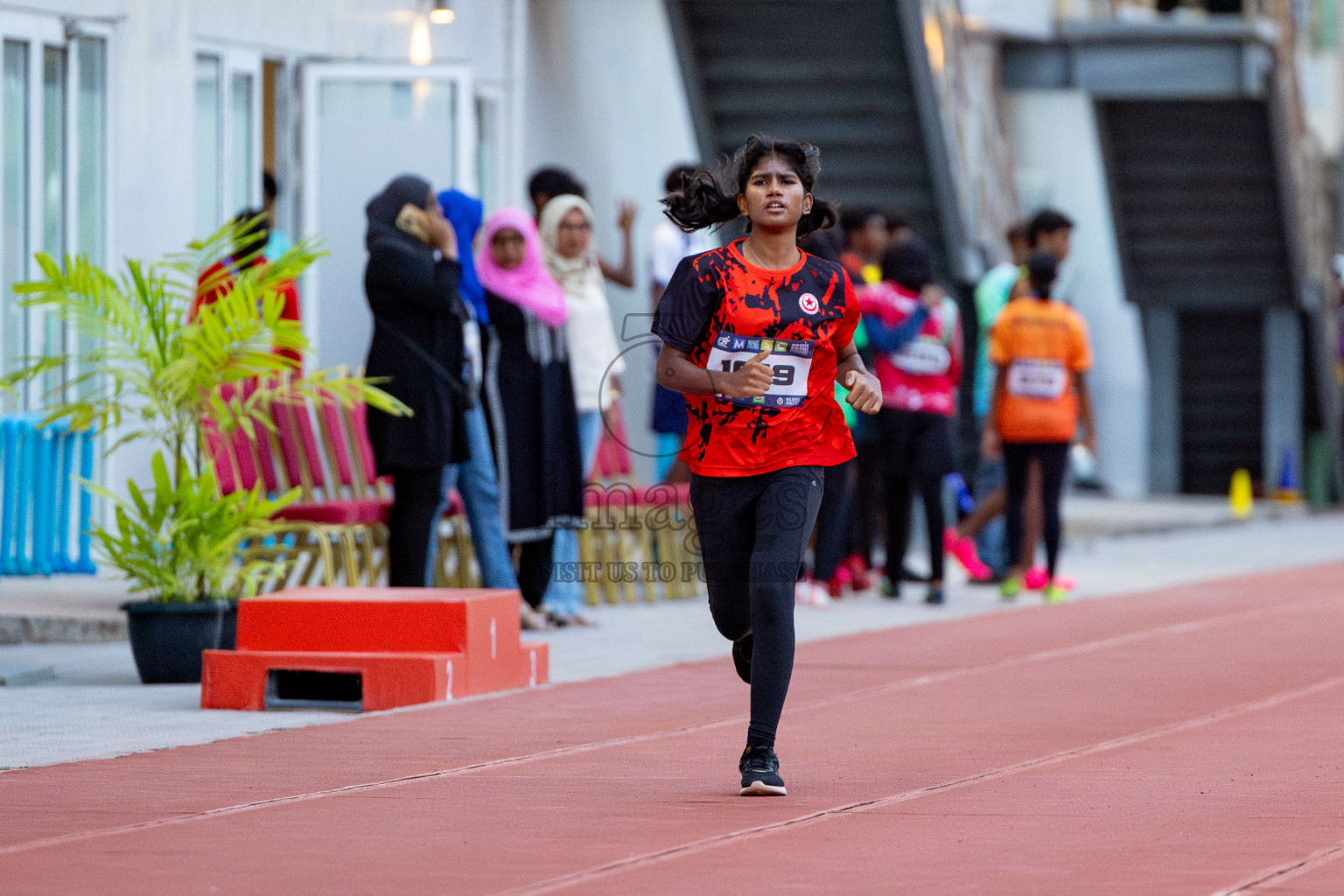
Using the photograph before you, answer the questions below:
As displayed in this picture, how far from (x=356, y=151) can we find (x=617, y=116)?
3.98 m

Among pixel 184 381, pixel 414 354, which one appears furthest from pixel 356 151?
pixel 184 381

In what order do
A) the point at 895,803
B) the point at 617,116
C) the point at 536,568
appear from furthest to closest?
the point at 617,116, the point at 536,568, the point at 895,803

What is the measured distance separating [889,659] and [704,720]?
2.20 m

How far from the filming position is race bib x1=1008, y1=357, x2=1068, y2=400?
1341 cm

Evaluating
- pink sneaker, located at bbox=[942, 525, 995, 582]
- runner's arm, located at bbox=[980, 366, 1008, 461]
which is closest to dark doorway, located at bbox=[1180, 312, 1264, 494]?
pink sneaker, located at bbox=[942, 525, 995, 582]

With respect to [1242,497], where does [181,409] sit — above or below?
above

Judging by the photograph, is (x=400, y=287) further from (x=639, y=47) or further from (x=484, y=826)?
(x=639, y=47)

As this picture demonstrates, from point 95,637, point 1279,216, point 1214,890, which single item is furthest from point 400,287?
point 1279,216

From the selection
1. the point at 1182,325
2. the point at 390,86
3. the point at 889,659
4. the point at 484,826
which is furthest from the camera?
the point at 1182,325

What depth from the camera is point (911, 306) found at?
13.3 metres

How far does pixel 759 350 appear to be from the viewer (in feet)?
22.6

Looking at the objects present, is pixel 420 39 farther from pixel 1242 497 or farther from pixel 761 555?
pixel 1242 497

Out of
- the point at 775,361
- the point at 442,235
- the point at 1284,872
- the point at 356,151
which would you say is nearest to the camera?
the point at 1284,872

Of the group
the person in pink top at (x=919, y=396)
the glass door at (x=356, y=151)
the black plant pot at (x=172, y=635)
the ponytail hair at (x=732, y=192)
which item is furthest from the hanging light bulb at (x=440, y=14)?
the ponytail hair at (x=732, y=192)
